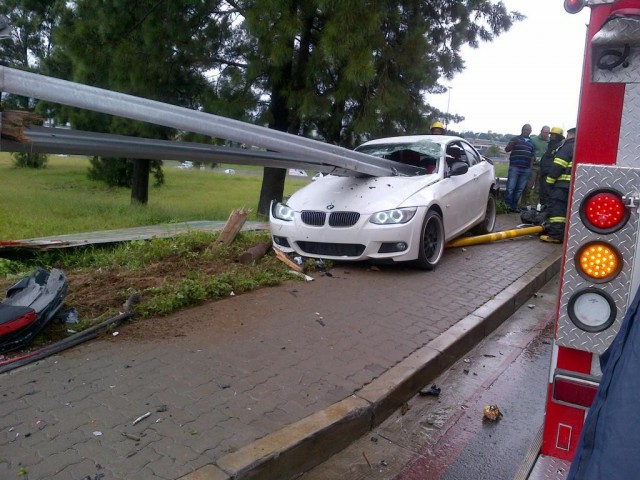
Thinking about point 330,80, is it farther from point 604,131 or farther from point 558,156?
point 604,131

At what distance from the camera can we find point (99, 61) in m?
10.6

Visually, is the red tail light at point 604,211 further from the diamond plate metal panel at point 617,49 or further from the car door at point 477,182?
the car door at point 477,182

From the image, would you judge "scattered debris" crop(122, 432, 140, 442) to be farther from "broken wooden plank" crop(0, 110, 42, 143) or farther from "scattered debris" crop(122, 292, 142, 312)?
"scattered debris" crop(122, 292, 142, 312)

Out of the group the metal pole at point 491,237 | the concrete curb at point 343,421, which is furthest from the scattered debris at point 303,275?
the metal pole at point 491,237

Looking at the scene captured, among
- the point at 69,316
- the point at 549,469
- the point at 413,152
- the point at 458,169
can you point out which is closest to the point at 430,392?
the point at 549,469

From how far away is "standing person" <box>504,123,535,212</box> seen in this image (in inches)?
474

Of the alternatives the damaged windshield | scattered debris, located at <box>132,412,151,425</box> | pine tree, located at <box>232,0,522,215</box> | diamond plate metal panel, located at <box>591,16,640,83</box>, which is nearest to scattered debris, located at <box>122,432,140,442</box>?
scattered debris, located at <box>132,412,151,425</box>

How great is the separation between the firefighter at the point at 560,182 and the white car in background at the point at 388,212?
1.26 metres

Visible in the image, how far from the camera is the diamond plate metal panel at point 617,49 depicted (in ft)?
6.35

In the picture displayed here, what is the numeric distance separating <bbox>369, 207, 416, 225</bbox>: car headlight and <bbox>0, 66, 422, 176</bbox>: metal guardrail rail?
664 mm

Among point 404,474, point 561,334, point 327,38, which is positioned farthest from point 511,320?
point 327,38

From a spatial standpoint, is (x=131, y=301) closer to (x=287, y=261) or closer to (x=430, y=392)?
(x=287, y=261)

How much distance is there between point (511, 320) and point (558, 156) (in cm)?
338

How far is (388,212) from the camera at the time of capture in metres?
6.30
